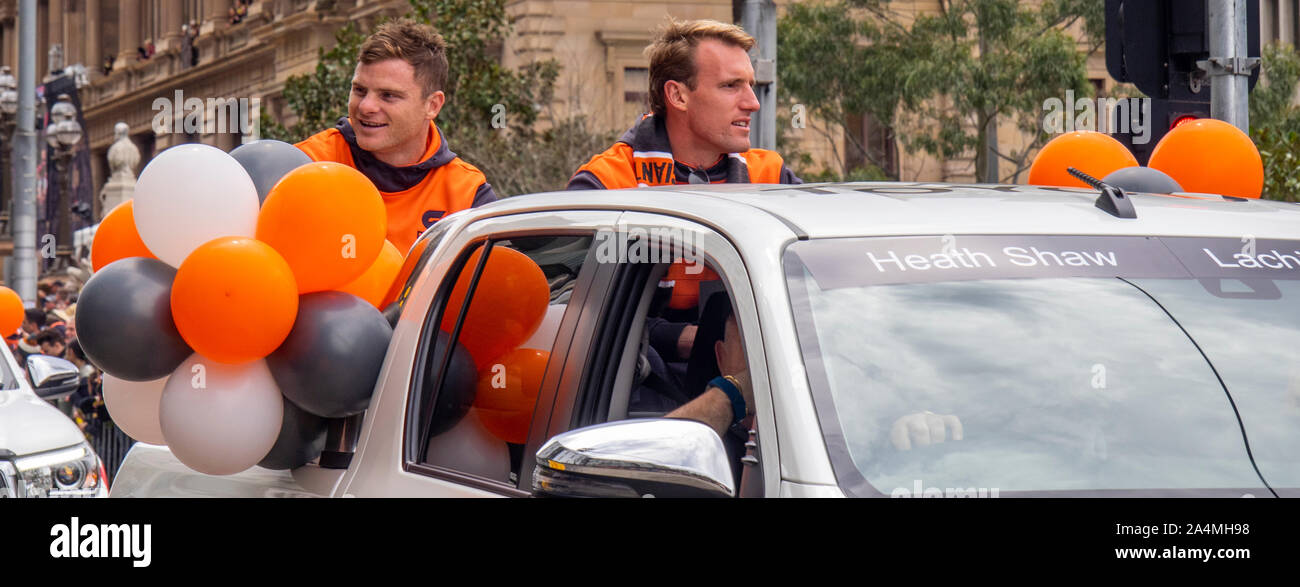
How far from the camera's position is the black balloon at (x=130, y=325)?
4219mm

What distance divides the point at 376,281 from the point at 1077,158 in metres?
2.44

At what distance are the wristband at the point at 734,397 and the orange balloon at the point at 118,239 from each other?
2.26m

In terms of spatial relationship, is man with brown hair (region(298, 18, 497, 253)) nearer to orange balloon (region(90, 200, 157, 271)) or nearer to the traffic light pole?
orange balloon (region(90, 200, 157, 271))

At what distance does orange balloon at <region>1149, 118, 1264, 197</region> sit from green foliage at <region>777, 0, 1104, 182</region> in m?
20.9

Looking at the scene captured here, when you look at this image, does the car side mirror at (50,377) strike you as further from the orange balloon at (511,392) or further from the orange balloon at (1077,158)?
the orange balloon at (511,392)

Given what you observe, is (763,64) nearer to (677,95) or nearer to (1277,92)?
(677,95)

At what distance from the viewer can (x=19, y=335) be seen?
17.0 meters

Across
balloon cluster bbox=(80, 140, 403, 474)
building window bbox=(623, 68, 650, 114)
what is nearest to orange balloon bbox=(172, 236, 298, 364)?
balloon cluster bbox=(80, 140, 403, 474)

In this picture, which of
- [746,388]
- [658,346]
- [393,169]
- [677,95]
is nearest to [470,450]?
[658,346]

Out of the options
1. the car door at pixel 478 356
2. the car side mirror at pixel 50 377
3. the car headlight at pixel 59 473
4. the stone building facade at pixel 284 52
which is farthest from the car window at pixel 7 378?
the car door at pixel 478 356

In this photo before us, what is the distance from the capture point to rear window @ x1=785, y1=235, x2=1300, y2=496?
106 inches
